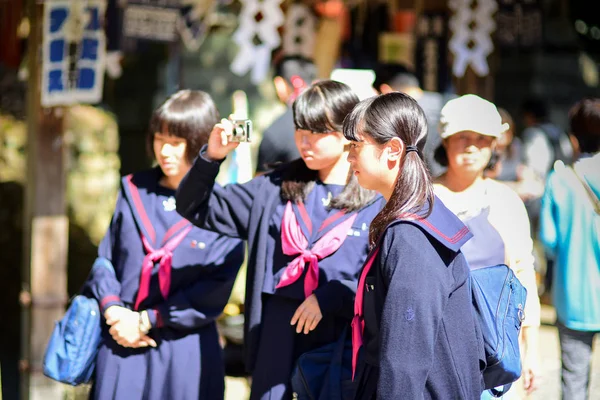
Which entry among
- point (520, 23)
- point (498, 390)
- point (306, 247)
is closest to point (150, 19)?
point (306, 247)

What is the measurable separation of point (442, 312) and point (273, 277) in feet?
3.75

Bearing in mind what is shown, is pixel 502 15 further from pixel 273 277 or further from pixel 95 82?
pixel 273 277

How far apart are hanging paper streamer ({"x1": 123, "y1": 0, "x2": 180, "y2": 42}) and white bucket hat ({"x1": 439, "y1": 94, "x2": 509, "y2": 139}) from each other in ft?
10.1

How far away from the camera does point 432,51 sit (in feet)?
28.3

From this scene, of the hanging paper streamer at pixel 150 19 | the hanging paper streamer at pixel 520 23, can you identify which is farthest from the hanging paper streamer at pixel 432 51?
the hanging paper streamer at pixel 150 19

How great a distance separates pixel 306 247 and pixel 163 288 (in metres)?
0.86

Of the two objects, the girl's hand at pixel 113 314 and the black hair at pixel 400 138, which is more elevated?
the black hair at pixel 400 138

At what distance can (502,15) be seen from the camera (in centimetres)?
902

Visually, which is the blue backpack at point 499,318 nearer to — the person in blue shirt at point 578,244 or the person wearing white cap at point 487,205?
the person wearing white cap at point 487,205

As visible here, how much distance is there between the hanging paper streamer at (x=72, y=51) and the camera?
219 inches

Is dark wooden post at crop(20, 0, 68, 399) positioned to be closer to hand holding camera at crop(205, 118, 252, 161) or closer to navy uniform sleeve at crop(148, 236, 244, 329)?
navy uniform sleeve at crop(148, 236, 244, 329)

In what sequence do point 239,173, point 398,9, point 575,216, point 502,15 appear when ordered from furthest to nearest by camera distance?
1. point 502,15
2. point 398,9
3. point 239,173
4. point 575,216

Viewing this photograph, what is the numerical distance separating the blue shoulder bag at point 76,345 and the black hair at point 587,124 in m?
2.85

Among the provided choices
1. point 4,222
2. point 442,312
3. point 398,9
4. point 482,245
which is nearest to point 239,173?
point 482,245
